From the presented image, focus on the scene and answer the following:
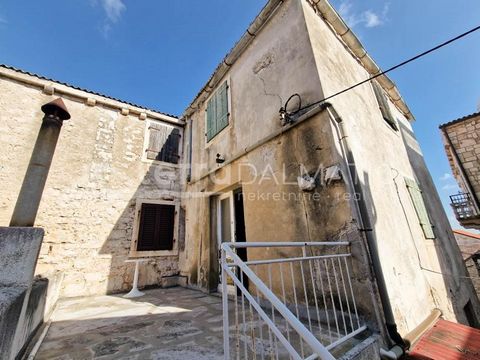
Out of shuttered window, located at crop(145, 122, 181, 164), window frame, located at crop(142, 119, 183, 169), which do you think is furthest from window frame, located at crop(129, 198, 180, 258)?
shuttered window, located at crop(145, 122, 181, 164)

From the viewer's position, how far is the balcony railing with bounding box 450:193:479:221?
34.2 feet

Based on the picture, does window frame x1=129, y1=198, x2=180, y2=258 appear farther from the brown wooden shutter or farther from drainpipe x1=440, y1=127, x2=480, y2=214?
drainpipe x1=440, y1=127, x2=480, y2=214

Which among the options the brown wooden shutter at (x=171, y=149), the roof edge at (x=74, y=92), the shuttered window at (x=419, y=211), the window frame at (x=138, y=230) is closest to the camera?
the shuttered window at (x=419, y=211)

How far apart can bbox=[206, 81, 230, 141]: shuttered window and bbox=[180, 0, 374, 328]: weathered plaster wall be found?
272 mm

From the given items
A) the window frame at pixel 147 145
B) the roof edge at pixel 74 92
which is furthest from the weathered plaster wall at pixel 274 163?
the roof edge at pixel 74 92

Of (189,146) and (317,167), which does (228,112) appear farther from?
(317,167)

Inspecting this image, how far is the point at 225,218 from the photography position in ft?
18.0

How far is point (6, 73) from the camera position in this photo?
5.73 meters

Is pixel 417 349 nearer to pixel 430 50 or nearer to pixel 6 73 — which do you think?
pixel 430 50

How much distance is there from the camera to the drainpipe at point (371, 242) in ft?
7.87

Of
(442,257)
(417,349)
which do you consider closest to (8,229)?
(417,349)

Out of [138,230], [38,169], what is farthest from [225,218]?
[38,169]

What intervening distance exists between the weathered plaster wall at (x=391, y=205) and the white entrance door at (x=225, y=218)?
2.95 m

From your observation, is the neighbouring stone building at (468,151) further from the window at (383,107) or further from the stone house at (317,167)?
the window at (383,107)
